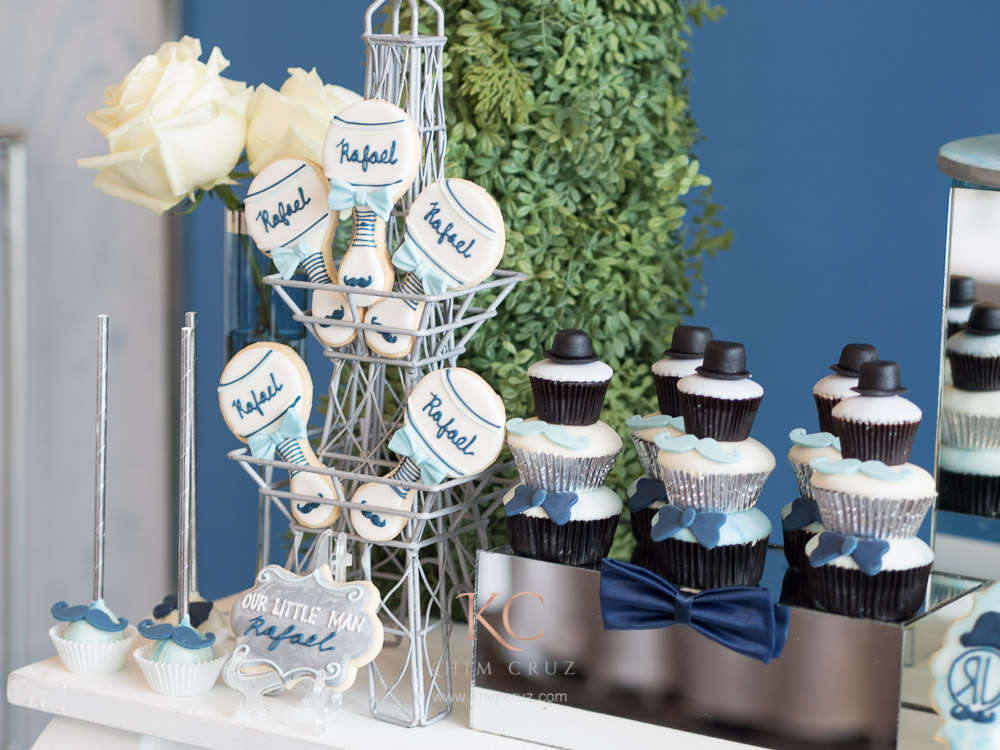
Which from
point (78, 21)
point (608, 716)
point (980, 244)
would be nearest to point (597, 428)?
point (608, 716)

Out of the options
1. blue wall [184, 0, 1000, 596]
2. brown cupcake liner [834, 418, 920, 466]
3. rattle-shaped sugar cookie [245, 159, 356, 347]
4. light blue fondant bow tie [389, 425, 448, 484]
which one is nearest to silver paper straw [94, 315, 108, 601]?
rattle-shaped sugar cookie [245, 159, 356, 347]

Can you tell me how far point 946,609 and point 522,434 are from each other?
312mm

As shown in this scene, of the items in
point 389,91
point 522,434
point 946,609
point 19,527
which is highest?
point 389,91

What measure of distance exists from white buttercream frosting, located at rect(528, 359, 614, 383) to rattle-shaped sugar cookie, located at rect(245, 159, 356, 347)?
0.53 feet

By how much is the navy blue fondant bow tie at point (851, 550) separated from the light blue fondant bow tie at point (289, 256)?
0.43 meters

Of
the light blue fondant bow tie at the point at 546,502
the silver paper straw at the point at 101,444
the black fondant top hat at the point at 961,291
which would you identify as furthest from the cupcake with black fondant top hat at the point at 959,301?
the silver paper straw at the point at 101,444

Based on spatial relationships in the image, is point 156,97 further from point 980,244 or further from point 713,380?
point 980,244

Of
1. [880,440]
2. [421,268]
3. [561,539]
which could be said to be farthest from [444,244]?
[880,440]

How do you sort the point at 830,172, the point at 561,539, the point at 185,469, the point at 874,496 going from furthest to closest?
the point at 830,172
the point at 185,469
the point at 561,539
the point at 874,496

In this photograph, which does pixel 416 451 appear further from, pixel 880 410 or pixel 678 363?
pixel 880 410

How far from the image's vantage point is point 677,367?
875mm

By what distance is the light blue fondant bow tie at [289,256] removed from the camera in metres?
0.90

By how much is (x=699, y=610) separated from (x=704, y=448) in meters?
0.11

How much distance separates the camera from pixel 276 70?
1.84 meters
